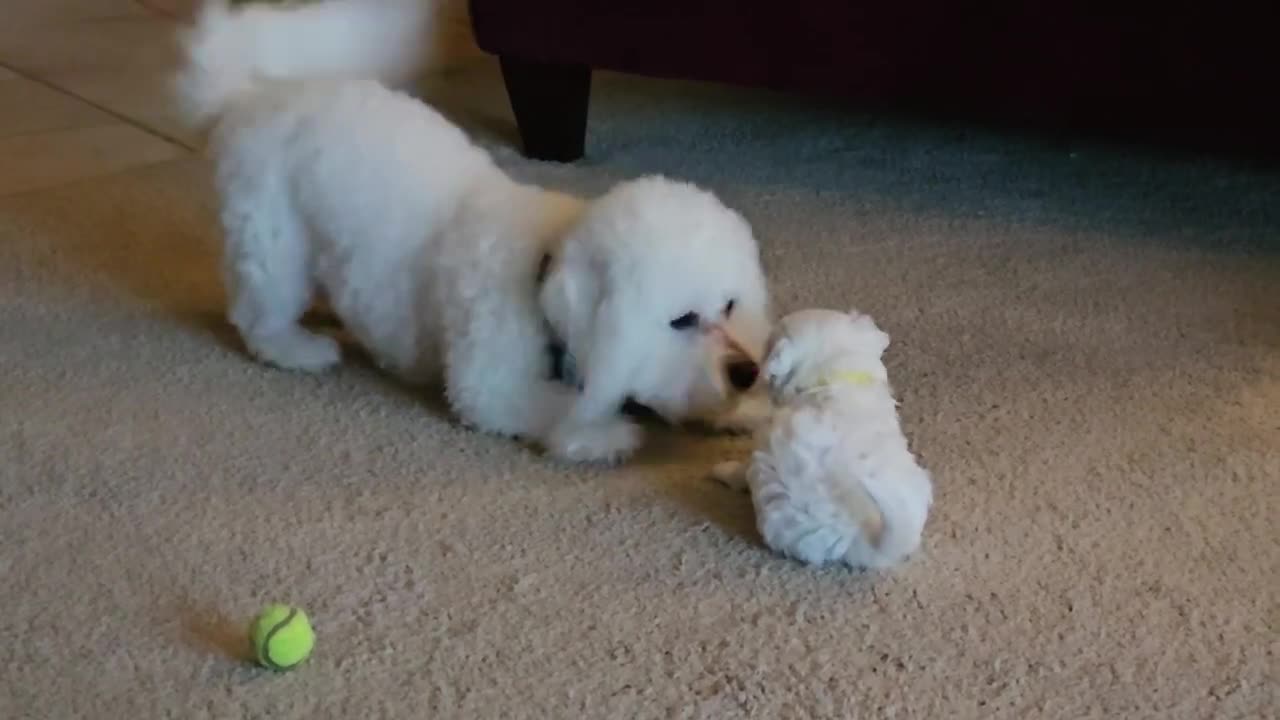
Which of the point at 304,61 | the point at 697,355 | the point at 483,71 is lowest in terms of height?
the point at 483,71

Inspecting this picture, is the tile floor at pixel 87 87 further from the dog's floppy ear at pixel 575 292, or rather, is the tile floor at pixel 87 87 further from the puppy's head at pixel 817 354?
the puppy's head at pixel 817 354

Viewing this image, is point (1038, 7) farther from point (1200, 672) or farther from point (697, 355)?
point (1200, 672)

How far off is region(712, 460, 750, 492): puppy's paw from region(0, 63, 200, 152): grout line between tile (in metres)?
1.25

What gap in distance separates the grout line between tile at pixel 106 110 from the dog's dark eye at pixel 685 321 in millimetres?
1222

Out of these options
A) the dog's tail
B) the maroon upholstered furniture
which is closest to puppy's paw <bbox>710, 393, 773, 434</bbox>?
the dog's tail

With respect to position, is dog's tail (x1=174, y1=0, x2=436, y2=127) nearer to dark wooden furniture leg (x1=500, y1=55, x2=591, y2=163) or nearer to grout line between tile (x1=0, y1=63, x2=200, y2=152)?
dark wooden furniture leg (x1=500, y1=55, x2=591, y2=163)

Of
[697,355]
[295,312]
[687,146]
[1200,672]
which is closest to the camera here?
[1200,672]

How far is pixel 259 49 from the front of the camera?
152 cm

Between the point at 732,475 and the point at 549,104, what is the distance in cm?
105

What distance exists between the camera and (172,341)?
1.57 meters

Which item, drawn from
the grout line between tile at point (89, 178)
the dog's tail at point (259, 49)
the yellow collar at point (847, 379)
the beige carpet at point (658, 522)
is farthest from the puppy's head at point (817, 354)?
the grout line between tile at point (89, 178)

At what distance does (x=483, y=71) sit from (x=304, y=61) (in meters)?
1.21

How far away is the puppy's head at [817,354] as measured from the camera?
1.19 m

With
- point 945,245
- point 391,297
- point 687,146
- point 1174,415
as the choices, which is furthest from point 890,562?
point 687,146
